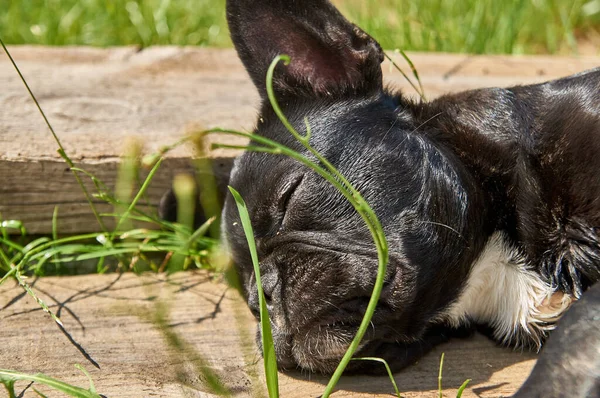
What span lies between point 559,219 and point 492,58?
6.90 ft

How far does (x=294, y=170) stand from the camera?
2605 mm

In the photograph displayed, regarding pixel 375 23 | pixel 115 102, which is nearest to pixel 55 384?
pixel 115 102

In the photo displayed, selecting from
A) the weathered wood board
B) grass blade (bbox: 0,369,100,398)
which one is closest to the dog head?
the weathered wood board

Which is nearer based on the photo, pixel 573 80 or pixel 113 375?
pixel 113 375

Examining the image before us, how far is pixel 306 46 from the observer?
2.89m

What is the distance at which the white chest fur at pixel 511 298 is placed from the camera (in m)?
2.64

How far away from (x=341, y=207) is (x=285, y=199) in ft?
0.68

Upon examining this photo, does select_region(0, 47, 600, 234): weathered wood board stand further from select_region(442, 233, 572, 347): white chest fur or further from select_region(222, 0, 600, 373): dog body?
select_region(442, 233, 572, 347): white chest fur

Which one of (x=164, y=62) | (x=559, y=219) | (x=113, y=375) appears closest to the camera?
(x=113, y=375)

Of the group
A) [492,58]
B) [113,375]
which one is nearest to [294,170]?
[113,375]

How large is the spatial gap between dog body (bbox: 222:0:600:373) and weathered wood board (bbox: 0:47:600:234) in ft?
1.54

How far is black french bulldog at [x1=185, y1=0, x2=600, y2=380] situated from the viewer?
2469 mm

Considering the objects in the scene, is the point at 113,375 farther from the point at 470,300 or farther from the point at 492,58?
the point at 492,58

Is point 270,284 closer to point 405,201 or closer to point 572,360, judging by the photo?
point 405,201
